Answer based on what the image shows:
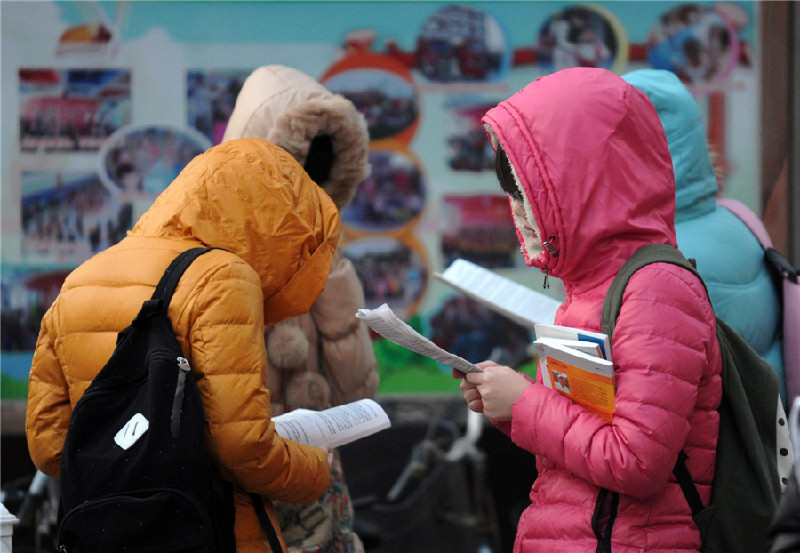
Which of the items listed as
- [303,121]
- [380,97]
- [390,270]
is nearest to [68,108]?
[380,97]

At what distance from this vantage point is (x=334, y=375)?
2852mm

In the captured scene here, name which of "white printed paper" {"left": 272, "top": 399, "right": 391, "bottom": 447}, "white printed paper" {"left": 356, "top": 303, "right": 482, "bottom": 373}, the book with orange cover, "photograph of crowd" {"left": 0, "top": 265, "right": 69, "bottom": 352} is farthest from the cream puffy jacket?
"photograph of crowd" {"left": 0, "top": 265, "right": 69, "bottom": 352}

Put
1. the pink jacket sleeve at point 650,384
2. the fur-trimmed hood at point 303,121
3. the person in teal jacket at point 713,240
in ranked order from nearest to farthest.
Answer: the pink jacket sleeve at point 650,384, the person in teal jacket at point 713,240, the fur-trimmed hood at point 303,121

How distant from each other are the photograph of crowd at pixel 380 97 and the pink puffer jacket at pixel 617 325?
336 centimetres

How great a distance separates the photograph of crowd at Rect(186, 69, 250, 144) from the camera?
4.94 metres

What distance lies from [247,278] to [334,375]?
1185 mm

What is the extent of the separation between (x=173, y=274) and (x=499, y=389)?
653 mm

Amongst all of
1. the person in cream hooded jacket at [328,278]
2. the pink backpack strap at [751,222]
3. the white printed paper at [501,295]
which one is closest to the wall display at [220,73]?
the person in cream hooded jacket at [328,278]

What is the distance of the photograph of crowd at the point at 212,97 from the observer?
4938 millimetres

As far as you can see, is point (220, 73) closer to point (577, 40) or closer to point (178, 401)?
point (577, 40)

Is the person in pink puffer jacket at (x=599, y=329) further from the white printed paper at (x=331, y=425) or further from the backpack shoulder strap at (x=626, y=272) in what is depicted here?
the white printed paper at (x=331, y=425)

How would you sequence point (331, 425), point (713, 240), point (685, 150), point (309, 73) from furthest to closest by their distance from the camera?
point (309, 73) < point (685, 150) < point (713, 240) < point (331, 425)

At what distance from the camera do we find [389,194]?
16.7 ft

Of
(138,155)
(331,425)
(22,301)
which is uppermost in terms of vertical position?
(138,155)
